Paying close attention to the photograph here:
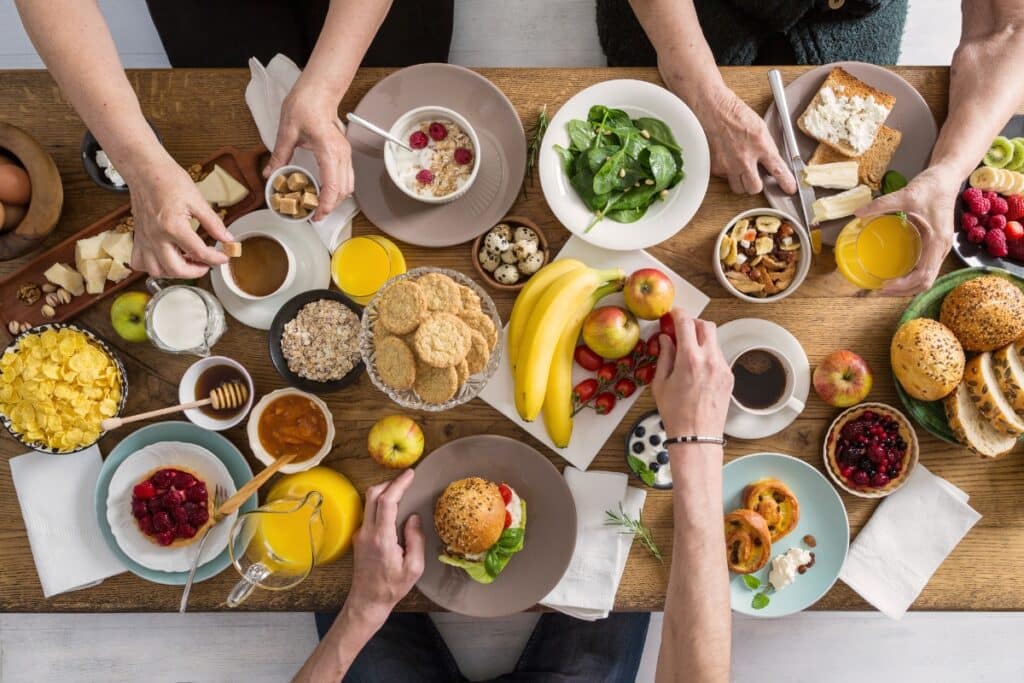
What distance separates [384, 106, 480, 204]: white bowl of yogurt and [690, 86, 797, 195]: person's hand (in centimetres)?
58

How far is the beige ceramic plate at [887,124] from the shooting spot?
155 cm

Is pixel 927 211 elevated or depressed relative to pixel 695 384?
elevated

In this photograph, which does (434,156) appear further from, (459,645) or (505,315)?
(459,645)

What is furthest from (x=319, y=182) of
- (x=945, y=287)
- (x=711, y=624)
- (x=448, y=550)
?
(x=945, y=287)

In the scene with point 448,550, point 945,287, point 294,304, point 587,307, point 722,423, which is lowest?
point 448,550

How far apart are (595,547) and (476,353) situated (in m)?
0.57

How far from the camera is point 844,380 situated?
4.91 ft

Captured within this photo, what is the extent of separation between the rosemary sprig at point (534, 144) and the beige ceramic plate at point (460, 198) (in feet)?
0.12

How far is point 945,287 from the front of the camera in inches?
61.0

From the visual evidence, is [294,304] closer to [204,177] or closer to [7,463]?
[204,177]

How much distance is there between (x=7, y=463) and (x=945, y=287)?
2332mm

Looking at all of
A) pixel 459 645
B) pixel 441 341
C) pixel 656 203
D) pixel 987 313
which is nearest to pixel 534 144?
pixel 656 203

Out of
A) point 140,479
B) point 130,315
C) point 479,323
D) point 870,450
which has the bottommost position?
point 870,450

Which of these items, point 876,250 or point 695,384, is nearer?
point 695,384
